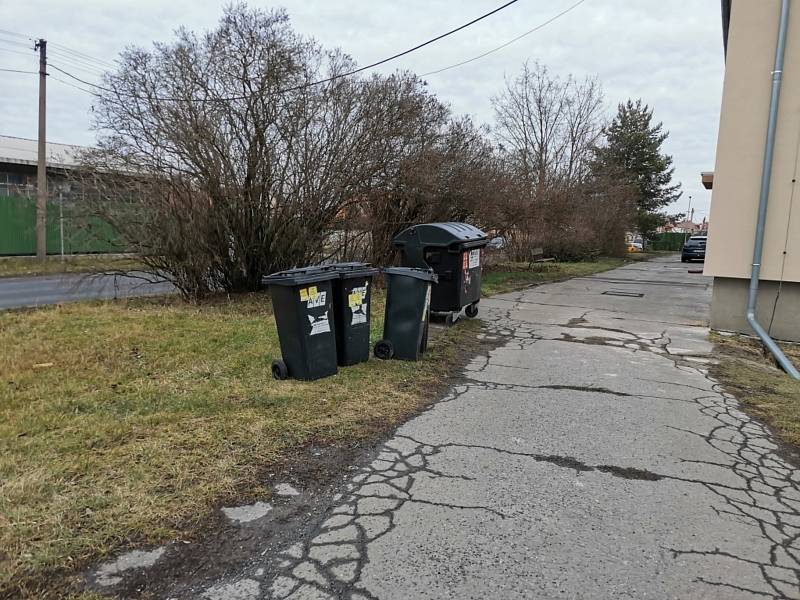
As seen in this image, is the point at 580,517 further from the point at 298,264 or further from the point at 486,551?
the point at 298,264

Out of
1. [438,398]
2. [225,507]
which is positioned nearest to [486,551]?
[225,507]

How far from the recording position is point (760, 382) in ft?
19.8

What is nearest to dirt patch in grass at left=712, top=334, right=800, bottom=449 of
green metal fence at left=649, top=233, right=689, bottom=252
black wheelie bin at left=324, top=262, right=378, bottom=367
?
black wheelie bin at left=324, top=262, right=378, bottom=367

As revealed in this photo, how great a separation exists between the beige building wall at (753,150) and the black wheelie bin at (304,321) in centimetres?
658

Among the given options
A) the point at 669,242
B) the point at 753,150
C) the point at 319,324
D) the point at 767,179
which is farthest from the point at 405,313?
the point at 669,242

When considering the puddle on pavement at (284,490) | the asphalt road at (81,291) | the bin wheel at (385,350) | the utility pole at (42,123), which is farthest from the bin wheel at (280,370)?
the utility pole at (42,123)

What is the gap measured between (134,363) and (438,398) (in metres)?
3.28

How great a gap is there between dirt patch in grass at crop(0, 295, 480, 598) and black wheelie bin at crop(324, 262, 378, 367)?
21 cm

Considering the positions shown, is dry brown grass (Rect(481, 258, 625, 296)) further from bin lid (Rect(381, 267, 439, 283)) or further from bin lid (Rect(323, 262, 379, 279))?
bin lid (Rect(323, 262, 379, 279))

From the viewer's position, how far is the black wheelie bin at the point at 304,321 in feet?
17.0

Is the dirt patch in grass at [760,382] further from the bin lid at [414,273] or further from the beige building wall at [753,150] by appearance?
the bin lid at [414,273]

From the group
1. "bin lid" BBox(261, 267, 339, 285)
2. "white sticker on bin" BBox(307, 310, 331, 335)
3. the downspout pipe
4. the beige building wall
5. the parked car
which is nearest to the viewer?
"bin lid" BBox(261, 267, 339, 285)

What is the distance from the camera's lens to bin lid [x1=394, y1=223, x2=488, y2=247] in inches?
329

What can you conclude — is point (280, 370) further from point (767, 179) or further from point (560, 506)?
point (767, 179)
